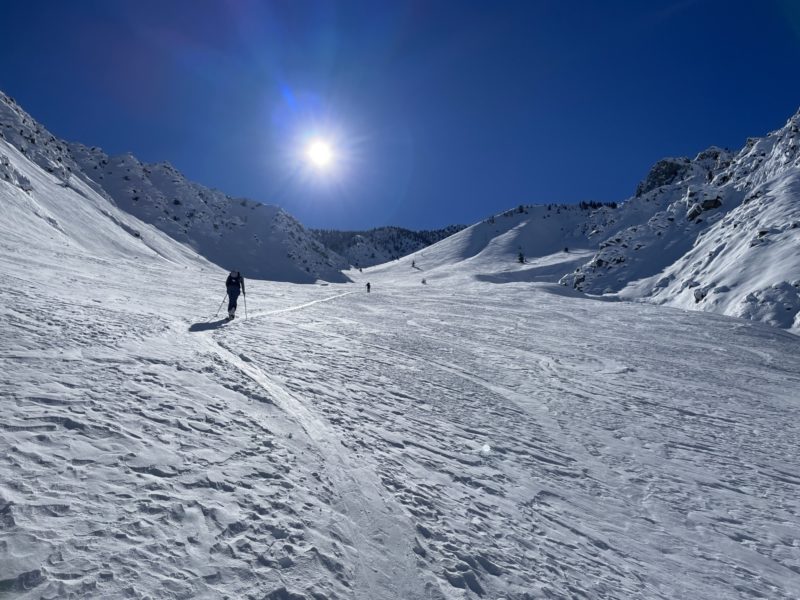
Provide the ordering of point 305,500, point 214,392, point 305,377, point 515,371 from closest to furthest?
point 305,500 < point 214,392 < point 305,377 < point 515,371

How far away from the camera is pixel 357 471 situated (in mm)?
5941

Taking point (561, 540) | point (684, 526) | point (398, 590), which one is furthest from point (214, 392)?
point (684, 526)

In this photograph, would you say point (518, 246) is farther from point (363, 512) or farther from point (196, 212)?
point (363, 512)

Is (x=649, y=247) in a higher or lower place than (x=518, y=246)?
lower

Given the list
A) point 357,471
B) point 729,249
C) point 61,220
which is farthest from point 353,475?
point 61,220

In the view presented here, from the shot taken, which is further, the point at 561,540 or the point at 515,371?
the point at 515,371

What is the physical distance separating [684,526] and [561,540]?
2.10 m

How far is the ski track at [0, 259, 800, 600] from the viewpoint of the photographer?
3.84 metres

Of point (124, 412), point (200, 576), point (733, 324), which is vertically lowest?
point (200, 576)

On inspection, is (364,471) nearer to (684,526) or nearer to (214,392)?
(214,392)

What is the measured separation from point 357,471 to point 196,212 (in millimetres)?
109840

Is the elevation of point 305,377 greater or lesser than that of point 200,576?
greater

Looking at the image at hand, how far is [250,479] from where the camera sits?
5.11 metres

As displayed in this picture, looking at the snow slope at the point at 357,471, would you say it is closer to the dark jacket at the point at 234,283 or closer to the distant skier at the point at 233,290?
the distant skier at the point at 233,290
